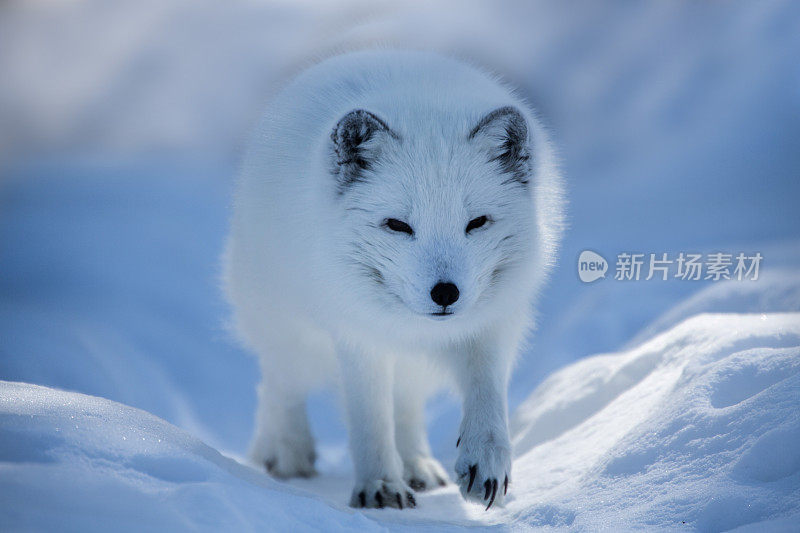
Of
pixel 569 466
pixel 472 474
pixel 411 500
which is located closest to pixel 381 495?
pixel 411 500

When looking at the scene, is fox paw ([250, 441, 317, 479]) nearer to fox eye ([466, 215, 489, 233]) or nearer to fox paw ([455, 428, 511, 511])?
fox paw ([455, 428, 511, 511])

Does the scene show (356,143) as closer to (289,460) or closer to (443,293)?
(443,293)

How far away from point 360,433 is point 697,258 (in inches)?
71.2

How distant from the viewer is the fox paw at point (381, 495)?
103 inches

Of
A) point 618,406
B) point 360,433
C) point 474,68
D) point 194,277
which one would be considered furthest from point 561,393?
point 194,277

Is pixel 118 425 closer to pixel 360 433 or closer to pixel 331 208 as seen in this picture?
pixel 331 208

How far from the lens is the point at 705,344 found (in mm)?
2887

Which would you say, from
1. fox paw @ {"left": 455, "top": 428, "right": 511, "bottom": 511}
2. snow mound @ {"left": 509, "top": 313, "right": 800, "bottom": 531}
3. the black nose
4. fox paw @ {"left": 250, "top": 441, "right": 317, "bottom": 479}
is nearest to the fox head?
the black nose

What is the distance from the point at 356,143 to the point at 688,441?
1.33m

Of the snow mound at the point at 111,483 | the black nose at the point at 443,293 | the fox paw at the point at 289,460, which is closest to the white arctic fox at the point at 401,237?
the black nose at the point at 443,293

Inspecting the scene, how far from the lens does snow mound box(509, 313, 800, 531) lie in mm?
1831

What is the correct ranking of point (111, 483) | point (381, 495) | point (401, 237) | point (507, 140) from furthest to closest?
point (381, 495), point (507, 140), point (401, 237), point (111, 483)

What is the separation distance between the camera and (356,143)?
234 cm

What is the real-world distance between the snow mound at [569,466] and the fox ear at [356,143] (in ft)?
3.10
